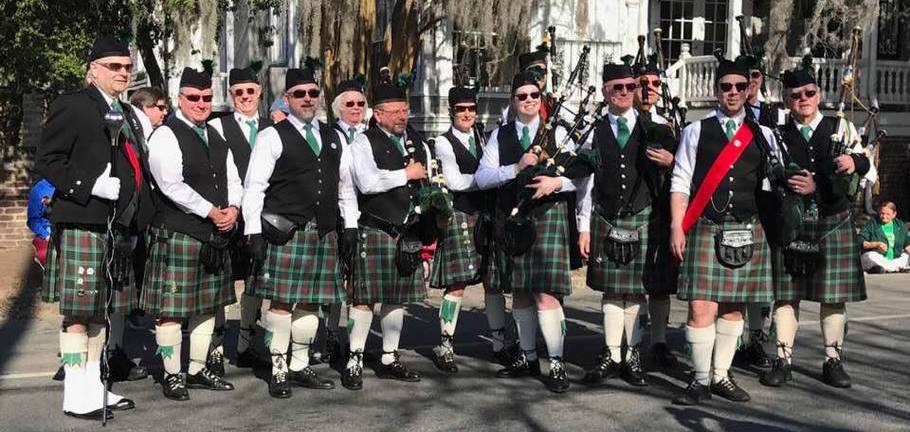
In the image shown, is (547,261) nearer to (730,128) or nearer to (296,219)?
(730,128)

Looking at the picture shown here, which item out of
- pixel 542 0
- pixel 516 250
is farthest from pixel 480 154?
pixel 542 0

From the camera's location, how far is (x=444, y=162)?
7.76 m

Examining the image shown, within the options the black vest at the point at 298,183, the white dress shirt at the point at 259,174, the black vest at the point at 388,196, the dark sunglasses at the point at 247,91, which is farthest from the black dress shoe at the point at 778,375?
the dark sunglasses at the point at 247,91

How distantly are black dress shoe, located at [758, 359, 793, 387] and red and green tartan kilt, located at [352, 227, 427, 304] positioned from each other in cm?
237

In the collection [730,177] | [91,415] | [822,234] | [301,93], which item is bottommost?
[91,415]

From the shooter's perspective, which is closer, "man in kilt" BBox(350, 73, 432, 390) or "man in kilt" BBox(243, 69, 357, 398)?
"man in kilt" BBox(243, 69, 357, 398)

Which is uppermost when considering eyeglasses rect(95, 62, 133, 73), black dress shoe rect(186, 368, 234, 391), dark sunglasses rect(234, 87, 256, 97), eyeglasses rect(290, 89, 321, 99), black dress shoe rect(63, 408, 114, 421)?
eyeglasses rect(95, 62, 133, 73)

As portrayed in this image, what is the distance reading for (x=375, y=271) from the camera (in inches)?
285

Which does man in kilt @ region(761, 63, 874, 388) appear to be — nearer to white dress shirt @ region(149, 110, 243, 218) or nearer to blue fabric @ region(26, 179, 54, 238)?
white dress shirt @ region(149, 110, 243, 218)

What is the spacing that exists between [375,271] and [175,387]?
1.39 m

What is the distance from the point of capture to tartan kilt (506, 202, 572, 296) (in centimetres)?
723

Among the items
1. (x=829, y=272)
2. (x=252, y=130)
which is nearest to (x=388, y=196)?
(x=252, y=130)

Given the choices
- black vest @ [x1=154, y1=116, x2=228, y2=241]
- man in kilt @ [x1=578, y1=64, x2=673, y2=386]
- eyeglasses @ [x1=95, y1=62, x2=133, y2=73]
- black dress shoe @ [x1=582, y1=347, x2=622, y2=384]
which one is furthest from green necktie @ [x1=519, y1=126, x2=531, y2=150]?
eyeglasses @ [x1=95, y1=62, x2=133, y2=73]

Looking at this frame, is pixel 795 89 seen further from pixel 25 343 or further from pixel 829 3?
pixel 829 3
